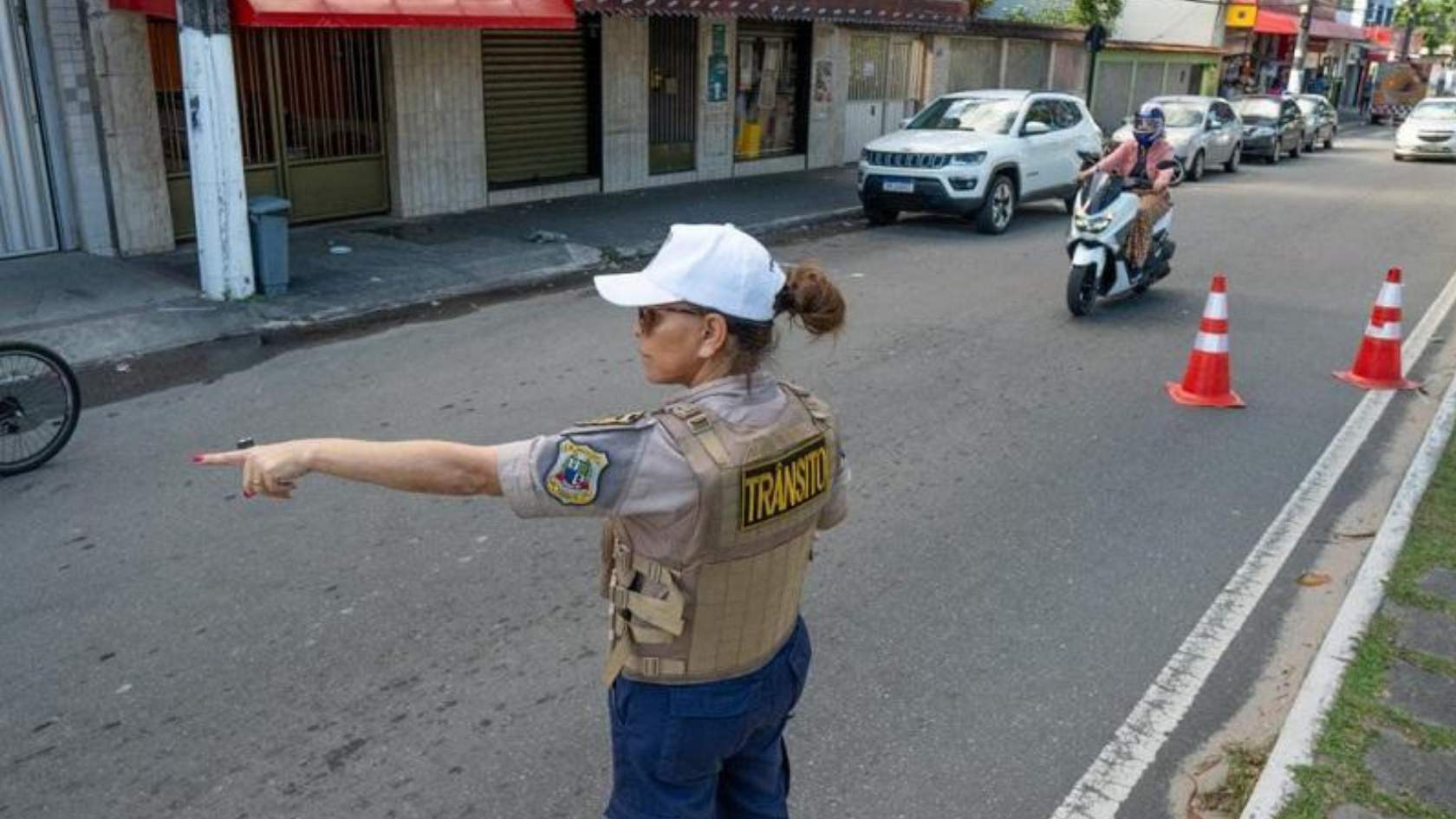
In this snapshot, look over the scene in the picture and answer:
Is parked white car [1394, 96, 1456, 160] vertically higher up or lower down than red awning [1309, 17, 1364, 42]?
lower down

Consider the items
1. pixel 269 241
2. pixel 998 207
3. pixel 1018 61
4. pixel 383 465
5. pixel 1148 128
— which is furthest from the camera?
pixel 1018 61

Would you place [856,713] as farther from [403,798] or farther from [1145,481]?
[1145,481]

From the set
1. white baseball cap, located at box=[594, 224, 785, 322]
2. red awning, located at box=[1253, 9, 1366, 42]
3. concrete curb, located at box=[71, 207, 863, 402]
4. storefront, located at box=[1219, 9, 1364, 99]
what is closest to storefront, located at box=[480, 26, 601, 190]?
concrete curb, located at box=[71, 207, 863, 402]

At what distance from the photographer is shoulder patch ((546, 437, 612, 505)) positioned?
2.09 metres

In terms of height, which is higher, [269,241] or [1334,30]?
[1334,30]

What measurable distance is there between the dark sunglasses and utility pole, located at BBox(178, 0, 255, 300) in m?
8.57

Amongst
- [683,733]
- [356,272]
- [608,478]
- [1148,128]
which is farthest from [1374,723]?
[356,272]

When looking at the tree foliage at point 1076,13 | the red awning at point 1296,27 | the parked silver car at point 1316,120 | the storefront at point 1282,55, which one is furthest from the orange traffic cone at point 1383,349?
the red awning at point 1296,27

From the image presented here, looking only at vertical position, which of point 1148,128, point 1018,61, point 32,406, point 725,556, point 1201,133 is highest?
point 1018,61

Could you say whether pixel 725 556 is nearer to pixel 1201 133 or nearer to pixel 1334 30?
pixel 1201 133

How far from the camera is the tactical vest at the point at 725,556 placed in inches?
83.4

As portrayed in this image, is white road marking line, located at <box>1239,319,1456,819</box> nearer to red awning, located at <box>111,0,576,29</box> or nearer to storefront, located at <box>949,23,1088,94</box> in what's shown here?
red awning, located at <box>111,0,576,29</box>

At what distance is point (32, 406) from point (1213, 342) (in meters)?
7.03

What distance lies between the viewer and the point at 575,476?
2.09m
